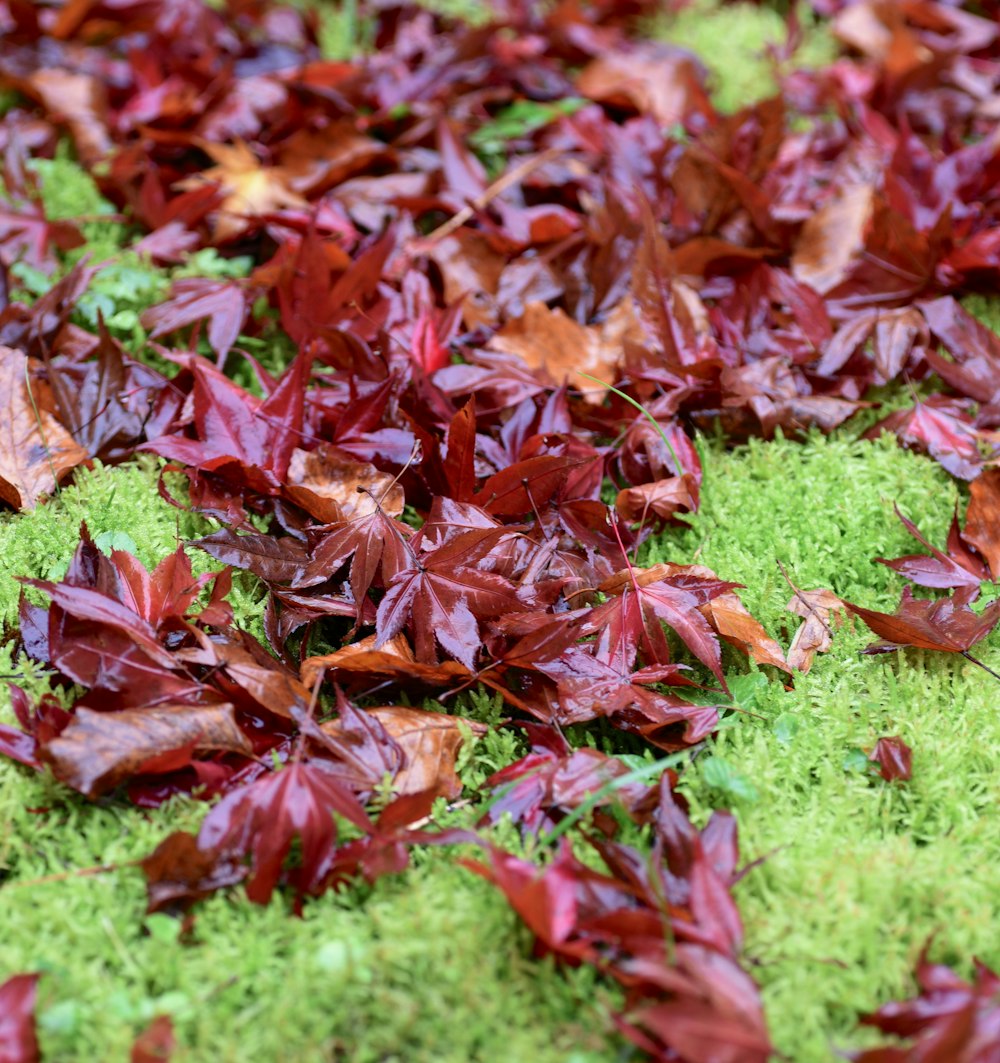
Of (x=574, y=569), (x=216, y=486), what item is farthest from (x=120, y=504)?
(x=574, y=569)

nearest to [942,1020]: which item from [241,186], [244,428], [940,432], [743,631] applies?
[743,631]

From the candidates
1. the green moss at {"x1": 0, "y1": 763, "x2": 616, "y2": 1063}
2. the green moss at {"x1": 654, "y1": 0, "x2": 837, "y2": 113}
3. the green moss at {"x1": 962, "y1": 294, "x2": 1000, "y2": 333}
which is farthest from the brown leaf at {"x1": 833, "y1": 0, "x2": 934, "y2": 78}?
the green moss at {"x1": 0, "y1": 763, "x2": 616, "y2": 1063}

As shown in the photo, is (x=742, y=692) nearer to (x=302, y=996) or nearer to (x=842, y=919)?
(x=842, y=919)

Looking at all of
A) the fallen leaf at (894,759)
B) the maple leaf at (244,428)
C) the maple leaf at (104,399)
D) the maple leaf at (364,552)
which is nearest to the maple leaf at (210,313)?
the maple leaf at (104,399)

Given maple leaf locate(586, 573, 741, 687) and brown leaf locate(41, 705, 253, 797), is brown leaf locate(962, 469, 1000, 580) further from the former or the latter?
brown leaf locate(41, 705, 253, 797)

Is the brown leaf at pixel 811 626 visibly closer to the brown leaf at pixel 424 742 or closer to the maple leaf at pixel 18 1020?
the brown leaf at pixel 424 742

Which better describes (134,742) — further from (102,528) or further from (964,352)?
(964,352)
